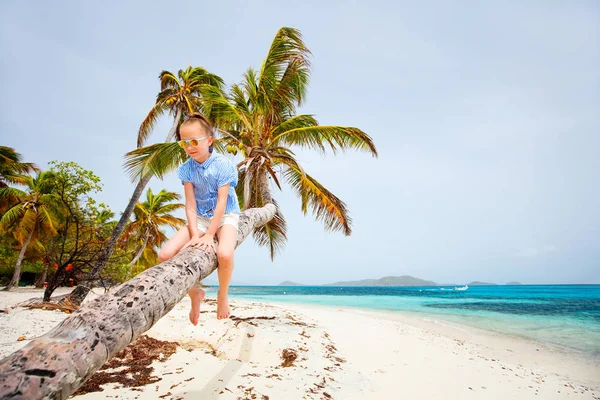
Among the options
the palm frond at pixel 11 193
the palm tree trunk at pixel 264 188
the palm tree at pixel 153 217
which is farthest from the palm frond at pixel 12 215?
the palm tree trunk at pixel 264 188

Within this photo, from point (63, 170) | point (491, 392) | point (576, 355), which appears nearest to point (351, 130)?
point (491, 392)

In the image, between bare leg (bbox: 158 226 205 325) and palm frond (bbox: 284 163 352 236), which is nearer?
bare leg (bbox: 158 226 205 325)

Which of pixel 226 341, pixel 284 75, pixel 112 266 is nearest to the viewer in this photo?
pixel 226 341

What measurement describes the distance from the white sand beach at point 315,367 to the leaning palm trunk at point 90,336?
2.96 metres

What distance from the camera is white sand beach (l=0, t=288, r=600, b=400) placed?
13.6 feet

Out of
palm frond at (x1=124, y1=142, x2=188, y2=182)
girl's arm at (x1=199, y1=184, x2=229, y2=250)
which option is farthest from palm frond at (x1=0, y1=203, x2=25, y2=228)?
girl's arm at (x1=199, y1=184, x2=229, y2=250)

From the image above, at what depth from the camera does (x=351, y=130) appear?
7645mm

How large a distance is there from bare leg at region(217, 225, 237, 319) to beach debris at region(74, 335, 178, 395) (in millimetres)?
2320

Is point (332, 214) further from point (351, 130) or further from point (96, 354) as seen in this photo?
point (96, 354)

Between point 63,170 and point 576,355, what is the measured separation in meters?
17.7

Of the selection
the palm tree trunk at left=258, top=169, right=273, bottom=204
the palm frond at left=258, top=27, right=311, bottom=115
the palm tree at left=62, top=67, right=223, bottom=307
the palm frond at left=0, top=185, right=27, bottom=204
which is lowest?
the palm tree trunk at left=258, top=169, right=273, bottom=204

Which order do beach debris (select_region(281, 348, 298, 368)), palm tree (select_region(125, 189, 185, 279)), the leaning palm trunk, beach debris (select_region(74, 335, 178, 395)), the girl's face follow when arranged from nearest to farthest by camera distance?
the leaning palm trunk
the girl's face
beach debris (select_region(74, 335, 178, 395))
beach debris (select_region(281, 348, 298, 368))
palm tree (select_region(125, 189, 185, 279))

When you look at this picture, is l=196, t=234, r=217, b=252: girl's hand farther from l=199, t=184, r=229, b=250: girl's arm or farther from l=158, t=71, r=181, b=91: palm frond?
l=158, t=71, r=181, b=91: palm frond

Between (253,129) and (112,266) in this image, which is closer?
(253,129)
